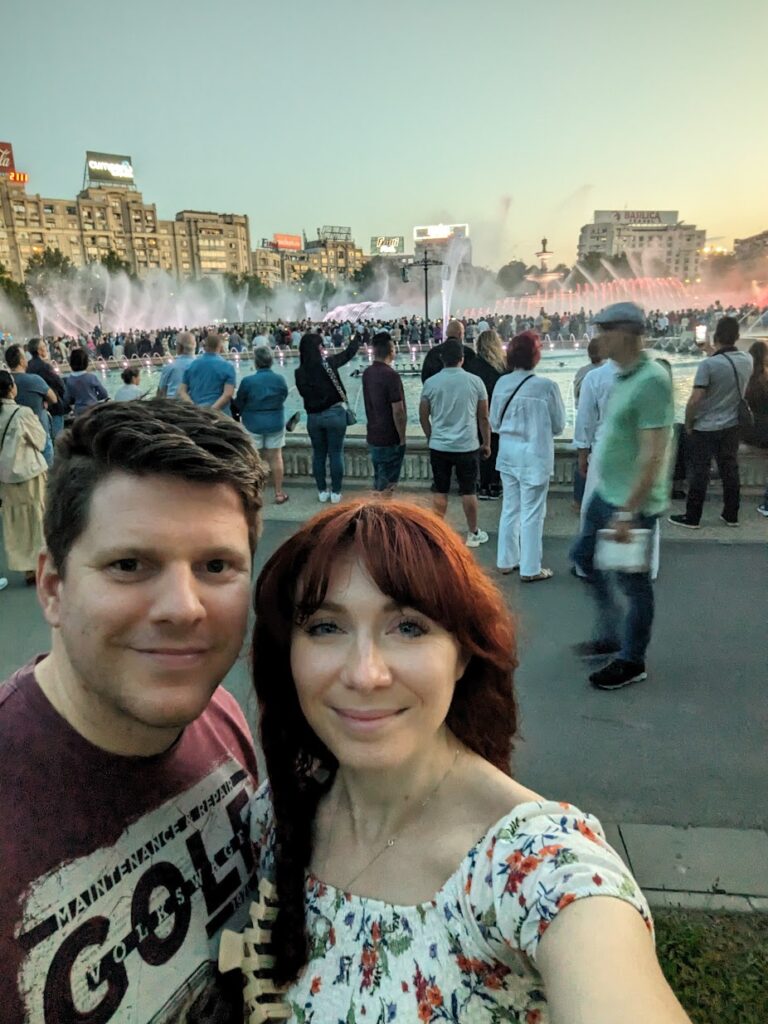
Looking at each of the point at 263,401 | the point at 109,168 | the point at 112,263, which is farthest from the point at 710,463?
the point at 109,168

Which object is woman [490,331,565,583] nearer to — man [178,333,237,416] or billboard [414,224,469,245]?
man [178,333,237,416]

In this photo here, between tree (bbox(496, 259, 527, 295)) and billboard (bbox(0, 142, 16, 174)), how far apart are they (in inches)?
3183

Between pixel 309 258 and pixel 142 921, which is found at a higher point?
pixel 309 258

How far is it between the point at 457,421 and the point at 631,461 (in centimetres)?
242

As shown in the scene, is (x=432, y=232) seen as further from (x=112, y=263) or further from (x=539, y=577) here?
(x=539, y=577)

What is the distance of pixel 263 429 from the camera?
7898 mm

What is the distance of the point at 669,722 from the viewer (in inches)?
145

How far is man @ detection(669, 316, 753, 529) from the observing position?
20.9 ft

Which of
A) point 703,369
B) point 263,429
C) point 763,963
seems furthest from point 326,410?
point 763,963

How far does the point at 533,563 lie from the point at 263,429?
12.3 feet

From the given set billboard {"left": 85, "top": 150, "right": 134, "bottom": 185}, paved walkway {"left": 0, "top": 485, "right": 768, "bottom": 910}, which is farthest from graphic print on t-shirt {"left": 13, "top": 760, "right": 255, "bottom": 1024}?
billboard {"left": 85, "top": 150, "right": 134, "bottom": 185}

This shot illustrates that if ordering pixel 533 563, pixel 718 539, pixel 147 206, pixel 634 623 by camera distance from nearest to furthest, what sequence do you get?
pixel 634 623, pixel 533 563, pixel 718 539, pixel 147 206

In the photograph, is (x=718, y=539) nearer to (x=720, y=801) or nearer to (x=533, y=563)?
(x=533, y=563)

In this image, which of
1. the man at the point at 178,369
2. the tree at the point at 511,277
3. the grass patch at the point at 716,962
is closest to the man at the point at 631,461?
the grass patch at the point at 716,962
